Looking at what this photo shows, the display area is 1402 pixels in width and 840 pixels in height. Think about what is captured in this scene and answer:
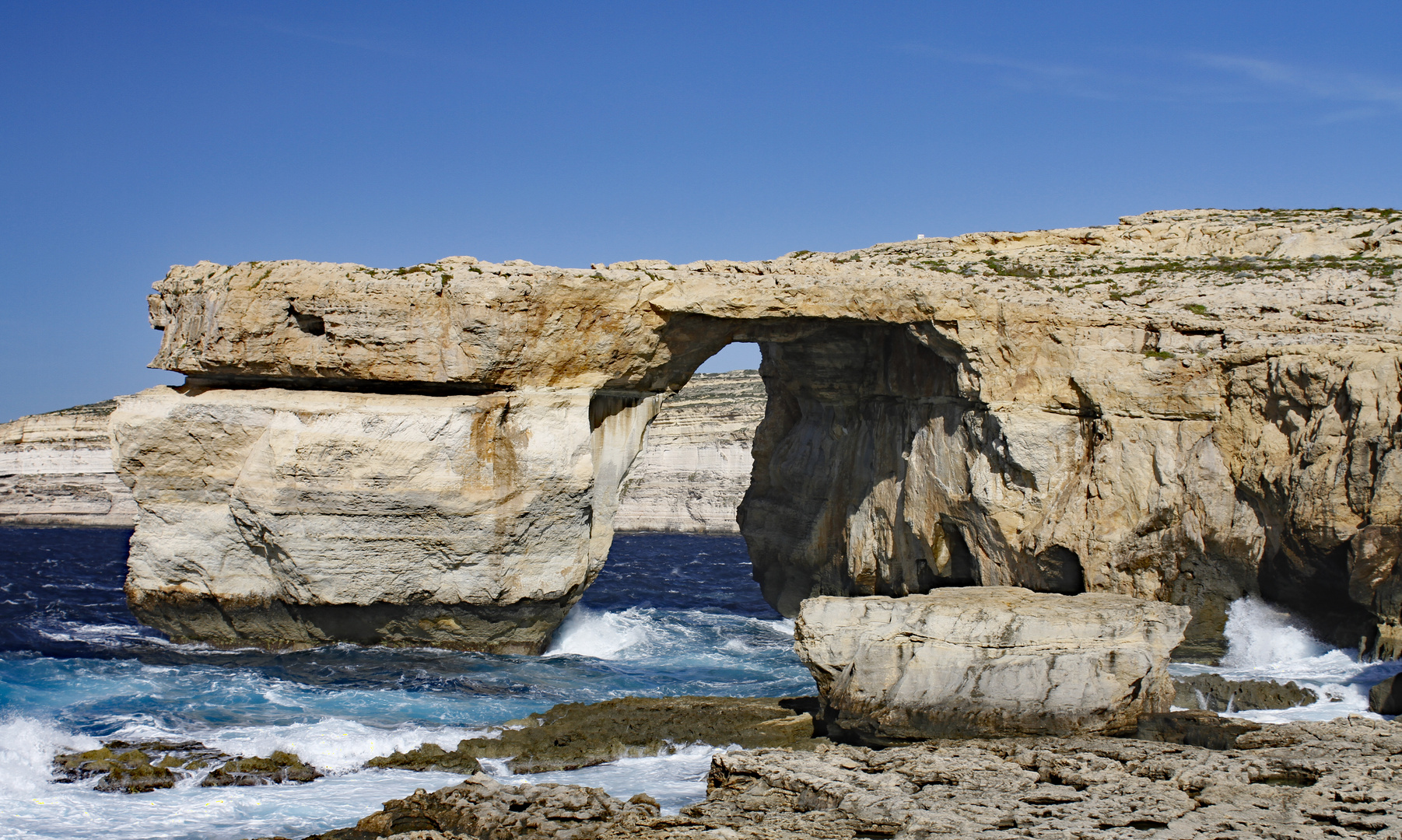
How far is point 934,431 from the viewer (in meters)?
21.4

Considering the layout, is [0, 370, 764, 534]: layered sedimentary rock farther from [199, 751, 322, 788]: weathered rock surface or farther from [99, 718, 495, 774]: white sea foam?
[199, 751, 322, 788]: weathered rock surface

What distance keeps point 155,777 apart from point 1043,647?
438 inches

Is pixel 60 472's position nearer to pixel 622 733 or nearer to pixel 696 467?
pixel 696 467

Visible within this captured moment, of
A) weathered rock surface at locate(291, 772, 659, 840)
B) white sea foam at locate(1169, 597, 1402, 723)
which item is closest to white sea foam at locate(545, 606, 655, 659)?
weathered rock surface at locate(291, 772, 659, 840)

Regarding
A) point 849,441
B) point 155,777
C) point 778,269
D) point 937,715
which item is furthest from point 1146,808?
point 849,441

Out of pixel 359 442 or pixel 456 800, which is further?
pixel 359 442

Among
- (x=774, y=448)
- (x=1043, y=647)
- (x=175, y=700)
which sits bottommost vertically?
(x=175, y=700)

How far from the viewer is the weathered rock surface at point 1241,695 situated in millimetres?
16622

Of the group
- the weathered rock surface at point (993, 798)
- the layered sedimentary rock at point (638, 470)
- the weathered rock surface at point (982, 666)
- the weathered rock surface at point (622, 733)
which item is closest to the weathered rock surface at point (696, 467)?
the layered sedimentary rock at point (638, 470)

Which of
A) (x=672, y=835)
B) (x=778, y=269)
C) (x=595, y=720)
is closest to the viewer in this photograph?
(x=672, y=835)

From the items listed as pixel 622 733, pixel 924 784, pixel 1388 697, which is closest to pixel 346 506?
pixel 622 733

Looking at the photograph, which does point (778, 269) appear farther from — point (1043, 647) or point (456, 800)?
point (456, 800)

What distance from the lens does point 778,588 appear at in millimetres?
27812

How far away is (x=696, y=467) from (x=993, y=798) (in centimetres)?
4972
